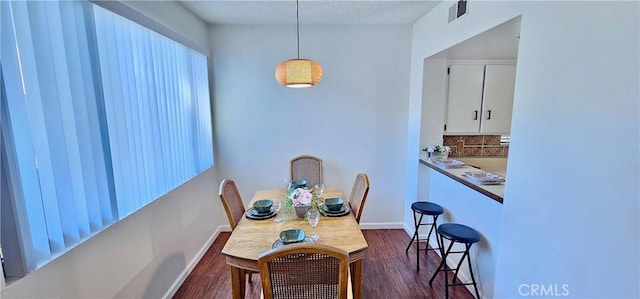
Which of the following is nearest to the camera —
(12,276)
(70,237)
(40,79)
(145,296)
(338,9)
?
(12,276)

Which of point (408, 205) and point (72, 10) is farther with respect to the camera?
point (408, 205)

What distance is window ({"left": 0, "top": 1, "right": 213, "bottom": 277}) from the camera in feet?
3.68

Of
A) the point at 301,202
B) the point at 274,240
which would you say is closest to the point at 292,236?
the point at 274,240

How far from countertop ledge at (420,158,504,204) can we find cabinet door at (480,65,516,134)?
102 cm

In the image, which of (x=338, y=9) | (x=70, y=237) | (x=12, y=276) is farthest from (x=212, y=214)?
(x=338, y=9)

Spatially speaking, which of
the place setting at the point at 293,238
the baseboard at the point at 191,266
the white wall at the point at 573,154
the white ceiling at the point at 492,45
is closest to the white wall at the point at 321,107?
the baseboard at the point at 191,266

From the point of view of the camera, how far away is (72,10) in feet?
4.65

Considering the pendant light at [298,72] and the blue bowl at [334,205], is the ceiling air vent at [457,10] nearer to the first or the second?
the pendant light at [298,72]

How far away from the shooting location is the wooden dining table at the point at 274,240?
164 cm

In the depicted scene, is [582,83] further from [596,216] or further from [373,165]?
[373,165]

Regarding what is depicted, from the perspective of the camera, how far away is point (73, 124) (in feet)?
4.59

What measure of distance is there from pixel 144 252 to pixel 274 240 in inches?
40.0

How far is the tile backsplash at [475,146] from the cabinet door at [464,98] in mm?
338

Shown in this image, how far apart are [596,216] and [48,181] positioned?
2.52m
